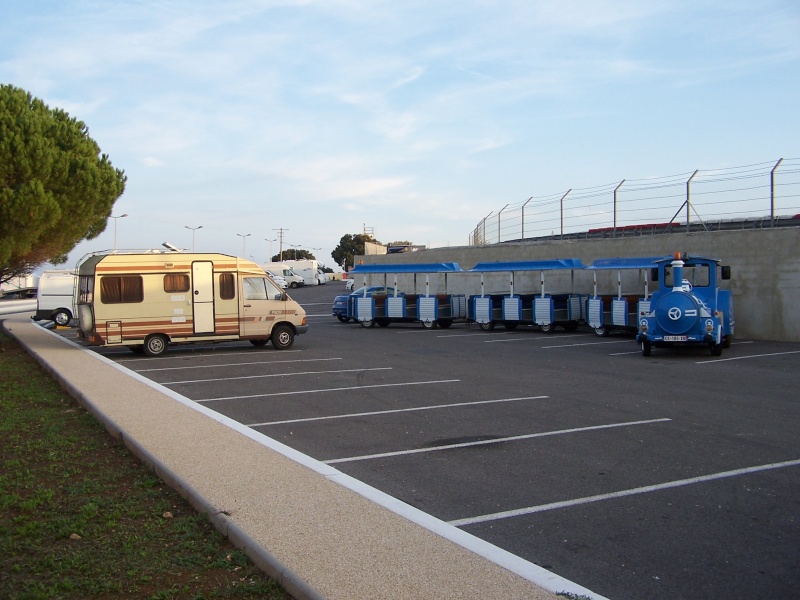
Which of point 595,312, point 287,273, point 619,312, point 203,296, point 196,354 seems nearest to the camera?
point 203,296

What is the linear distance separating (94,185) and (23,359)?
14.7 feet

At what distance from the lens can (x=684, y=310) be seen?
1738 centimetres

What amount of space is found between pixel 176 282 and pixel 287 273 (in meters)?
52.9

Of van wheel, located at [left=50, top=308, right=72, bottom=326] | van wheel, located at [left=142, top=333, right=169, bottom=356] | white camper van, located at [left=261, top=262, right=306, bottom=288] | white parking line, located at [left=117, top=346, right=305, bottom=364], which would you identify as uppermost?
white camper van, located at [left=261, top=262, right=306, bottom=288]

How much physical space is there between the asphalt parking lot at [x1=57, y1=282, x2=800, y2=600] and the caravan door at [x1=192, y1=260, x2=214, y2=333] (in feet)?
4.47

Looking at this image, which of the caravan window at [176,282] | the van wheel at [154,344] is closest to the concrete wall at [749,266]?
the caravan window at [176,282]

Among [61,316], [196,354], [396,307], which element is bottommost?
[196,354]

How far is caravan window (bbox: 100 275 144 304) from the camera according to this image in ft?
60.8

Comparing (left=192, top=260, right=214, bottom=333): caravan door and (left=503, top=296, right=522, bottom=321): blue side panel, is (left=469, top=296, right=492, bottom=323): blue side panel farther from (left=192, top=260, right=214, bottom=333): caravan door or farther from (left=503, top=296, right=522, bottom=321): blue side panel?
(left=192, top=260, right=214, bottom=333): caravan door

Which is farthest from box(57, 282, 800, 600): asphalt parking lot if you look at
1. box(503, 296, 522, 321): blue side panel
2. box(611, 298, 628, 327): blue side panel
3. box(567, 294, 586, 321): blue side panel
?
box(503, 296, 522, 321): blue side panel

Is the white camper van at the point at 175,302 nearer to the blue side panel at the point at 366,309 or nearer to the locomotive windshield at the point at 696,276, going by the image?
the blue side panel at the point at 366,309

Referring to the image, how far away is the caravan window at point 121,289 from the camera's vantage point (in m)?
18.5

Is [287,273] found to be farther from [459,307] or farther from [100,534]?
[100,534]

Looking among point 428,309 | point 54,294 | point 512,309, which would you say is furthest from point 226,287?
point 54,294
